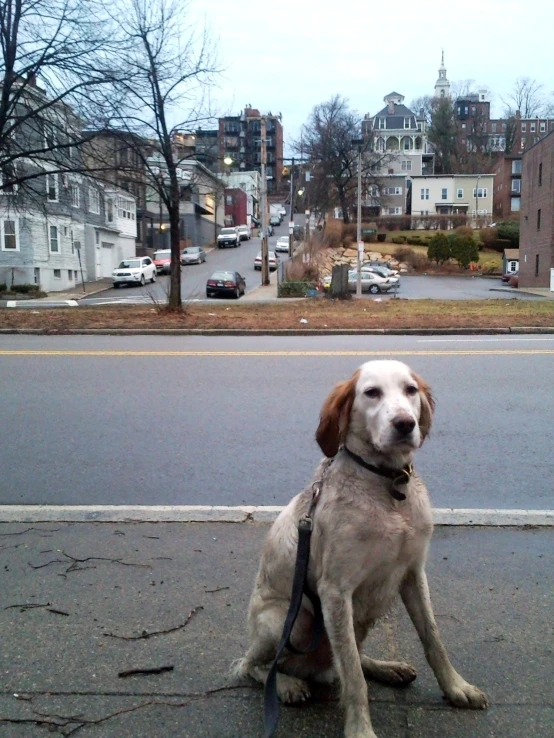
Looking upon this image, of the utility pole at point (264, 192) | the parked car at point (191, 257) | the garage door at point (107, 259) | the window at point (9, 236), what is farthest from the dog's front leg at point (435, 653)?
the parked car at point (191, 257)

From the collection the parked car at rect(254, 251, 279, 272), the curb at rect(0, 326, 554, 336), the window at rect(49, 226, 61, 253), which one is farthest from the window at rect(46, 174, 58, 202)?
the parked car at rect(254, 251, 279, 272)

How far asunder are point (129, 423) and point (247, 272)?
4742 centimetres

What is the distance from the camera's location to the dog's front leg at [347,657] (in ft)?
8.63

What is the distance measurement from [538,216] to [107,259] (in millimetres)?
31742

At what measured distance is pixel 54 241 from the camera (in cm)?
4506

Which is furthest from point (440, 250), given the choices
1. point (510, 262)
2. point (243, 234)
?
point (243, 234)

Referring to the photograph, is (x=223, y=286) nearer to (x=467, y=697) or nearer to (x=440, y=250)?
(x=440, y=250)

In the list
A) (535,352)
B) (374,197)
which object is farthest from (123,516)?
(374,197)

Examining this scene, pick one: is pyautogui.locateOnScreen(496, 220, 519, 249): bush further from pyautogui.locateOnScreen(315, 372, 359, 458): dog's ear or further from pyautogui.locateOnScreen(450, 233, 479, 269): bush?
pyautogui.locateOnScreen(315, 372, 359, 458): dog's ear

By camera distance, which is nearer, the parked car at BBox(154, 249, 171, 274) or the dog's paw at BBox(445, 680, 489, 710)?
the dog's paw at BBox(445, 680, 489, 710)

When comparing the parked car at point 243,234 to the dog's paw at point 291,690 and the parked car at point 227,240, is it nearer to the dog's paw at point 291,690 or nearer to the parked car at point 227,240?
the parked car at point 227,240

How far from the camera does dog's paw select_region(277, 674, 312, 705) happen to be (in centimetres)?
289

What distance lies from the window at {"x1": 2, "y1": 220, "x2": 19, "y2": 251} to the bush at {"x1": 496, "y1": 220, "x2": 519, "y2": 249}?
50.8 m

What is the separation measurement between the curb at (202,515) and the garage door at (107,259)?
51.3 metres
